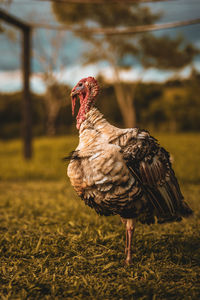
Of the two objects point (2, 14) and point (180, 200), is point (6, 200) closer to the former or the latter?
point (180, 200)

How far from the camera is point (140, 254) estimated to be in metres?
2.63

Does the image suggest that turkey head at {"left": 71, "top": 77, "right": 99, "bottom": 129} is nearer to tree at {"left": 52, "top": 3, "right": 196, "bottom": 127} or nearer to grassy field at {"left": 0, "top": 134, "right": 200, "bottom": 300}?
grassy field at {"left": 0, "top": 134, "right": 200, "bottom": 300}

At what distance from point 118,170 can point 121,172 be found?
0.03 metres

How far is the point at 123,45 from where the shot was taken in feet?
39.0

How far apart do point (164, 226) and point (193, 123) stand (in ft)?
20.7

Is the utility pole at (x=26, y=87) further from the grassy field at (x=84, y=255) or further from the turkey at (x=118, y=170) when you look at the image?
the turkey at (x=118, y=170)

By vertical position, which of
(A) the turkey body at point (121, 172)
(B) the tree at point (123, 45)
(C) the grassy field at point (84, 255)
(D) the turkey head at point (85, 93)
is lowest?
(C) the grassy field at point (84, 255)

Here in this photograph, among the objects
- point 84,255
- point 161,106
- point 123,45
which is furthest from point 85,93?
point 123,45

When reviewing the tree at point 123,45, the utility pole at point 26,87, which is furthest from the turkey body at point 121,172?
the tree at point 123,45

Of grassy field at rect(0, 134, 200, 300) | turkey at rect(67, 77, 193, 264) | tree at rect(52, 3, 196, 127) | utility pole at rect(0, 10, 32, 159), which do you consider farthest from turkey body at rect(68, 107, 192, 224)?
tree at rect(52, 3, 196, 127)

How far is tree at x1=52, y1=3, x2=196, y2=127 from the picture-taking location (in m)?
9.97

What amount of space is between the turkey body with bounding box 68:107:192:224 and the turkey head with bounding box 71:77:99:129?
0.06 meters

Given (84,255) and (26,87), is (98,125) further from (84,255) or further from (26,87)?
(26,87)

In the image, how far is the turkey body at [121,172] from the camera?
2.08m
